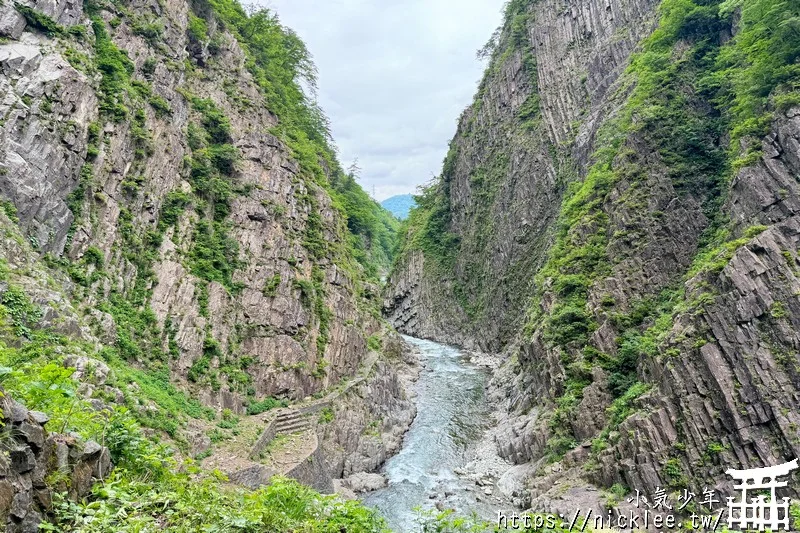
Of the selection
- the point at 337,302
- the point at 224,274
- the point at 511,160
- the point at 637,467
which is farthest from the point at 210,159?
the point at 511,160

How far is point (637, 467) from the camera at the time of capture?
644 inches

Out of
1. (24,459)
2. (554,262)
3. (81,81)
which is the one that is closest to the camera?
(24,459)

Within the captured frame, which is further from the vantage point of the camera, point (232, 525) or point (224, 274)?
point (224, 274)

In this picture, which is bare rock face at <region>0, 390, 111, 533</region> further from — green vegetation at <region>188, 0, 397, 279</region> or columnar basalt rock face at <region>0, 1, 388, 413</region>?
green vegetation at <region>188, 0, 397, 279</region>

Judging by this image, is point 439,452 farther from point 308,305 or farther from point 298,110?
point 298,110

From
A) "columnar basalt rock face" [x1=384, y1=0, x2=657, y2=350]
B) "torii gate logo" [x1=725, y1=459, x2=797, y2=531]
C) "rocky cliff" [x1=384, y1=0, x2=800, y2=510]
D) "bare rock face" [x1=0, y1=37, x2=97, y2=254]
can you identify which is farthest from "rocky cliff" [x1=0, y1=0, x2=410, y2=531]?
"columnar basalt rock face" [x1=384, y1=0, x2=657, y2=350]

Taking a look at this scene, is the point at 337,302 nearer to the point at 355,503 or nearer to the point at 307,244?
the point at 307,244

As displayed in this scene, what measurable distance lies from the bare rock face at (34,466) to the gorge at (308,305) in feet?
0.10

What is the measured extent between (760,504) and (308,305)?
2261 centimetres

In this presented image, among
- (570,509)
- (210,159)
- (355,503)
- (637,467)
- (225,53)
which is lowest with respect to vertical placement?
(570,509)

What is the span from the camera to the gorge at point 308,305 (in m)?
7.28

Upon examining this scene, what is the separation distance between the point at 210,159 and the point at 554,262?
75.3 ft

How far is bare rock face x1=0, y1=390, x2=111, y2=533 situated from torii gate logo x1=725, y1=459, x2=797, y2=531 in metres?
12.8

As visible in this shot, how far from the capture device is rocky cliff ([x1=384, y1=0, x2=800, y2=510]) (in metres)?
15.6
